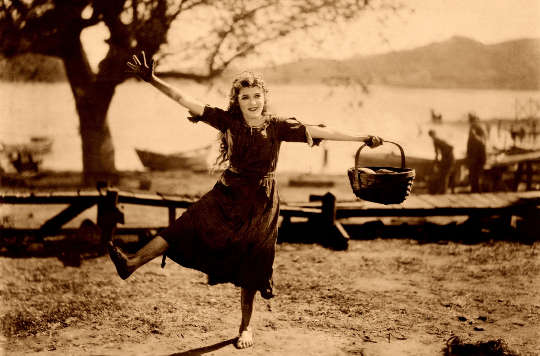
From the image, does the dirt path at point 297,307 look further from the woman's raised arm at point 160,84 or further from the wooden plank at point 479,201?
the woman's raised arm at point 160,84

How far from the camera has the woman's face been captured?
3.88 meters

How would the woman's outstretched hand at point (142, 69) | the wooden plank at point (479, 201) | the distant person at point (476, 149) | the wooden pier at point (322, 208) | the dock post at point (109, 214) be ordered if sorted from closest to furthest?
the woman's outstretched hand at point (142, 69), the dock post at point (109, 214), the wooden pier at point (322, 208), the wooden plank at point (479, 201), the distant person at point (476, 149)

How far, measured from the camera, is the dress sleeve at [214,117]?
393 centimetres

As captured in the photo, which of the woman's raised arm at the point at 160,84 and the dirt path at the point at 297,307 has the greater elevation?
the woman's raised arm at the point at 160,84

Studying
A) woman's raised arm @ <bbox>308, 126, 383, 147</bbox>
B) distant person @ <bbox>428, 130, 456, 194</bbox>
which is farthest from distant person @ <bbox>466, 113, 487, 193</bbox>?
woman's raised arm @ <bbox>308, 126, 383, 147</bbox>

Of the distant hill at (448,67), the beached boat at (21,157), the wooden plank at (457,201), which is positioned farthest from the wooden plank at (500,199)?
the distant hill at (448,67)

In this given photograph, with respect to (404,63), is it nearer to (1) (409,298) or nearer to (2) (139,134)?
(2) (139,134)

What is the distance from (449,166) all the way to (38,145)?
48.4 ft

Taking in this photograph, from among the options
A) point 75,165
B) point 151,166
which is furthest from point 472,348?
point 75,165

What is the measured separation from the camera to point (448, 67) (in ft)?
467

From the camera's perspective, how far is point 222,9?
1249cm

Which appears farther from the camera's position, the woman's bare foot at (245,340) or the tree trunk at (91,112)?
the tree trunk at (91,112)

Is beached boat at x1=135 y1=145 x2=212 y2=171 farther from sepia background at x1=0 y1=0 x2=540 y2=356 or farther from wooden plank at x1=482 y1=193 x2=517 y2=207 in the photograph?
wooden plank at x1=482 y1=193 x2=517 y2=207

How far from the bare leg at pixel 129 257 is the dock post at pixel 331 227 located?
3.87 metres
